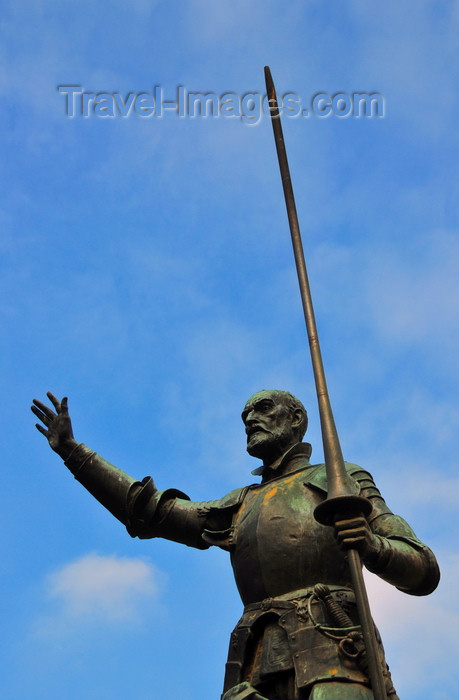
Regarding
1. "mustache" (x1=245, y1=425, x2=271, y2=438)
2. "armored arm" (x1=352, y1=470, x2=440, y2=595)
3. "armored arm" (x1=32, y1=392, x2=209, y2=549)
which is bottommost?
"armored arm" (x1=352, y1=470, x2=440, y2=595)

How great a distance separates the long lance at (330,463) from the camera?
310 inches

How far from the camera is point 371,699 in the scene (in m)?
8.22

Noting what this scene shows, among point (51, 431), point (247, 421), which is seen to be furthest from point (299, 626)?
point (51, 431)

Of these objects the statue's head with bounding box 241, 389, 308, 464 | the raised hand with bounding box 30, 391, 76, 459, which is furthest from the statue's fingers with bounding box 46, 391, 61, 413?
the statue's head with bounding box 241, 389, 308, 464

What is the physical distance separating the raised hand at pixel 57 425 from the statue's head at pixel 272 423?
1.86 m

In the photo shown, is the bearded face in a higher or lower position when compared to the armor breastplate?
higher

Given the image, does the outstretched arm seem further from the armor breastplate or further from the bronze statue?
the armor breastplate

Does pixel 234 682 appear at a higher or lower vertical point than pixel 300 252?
lower

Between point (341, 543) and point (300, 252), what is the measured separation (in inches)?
124

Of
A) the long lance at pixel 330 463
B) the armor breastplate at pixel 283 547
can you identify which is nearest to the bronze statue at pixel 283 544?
the armor breastplate at pixel 283 547

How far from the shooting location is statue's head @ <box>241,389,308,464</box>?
34.6ft

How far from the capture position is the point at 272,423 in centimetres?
1064

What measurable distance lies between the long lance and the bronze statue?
0.13 metres

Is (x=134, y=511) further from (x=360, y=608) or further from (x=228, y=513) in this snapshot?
(x=360, y=608)
